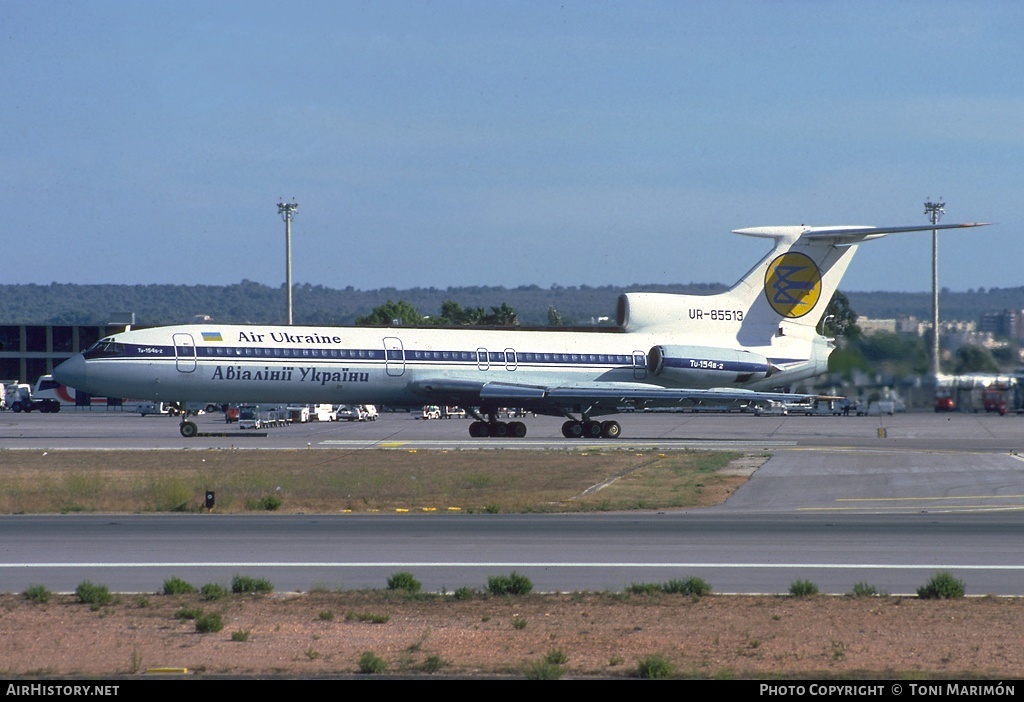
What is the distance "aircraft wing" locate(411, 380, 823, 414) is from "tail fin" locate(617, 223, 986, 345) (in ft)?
10.9

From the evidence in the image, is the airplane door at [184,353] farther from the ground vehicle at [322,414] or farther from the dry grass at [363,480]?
the ground vehicle at [322,414]

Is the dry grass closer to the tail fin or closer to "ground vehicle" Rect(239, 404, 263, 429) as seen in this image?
the tail fin

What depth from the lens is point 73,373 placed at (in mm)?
39656

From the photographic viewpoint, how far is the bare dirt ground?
998 cm

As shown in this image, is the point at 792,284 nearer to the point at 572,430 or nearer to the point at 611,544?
the point at 572,430

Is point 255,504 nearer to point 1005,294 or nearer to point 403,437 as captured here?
point 403,437

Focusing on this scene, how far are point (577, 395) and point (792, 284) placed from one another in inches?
407

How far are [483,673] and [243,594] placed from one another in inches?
169

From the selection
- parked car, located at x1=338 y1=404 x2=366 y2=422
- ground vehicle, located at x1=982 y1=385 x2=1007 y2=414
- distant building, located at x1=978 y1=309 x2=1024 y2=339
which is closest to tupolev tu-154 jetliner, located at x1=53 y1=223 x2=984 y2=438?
distant building, located at x1=978 y1=309 x2=1024 y2=339

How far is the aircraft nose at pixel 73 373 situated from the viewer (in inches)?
1559

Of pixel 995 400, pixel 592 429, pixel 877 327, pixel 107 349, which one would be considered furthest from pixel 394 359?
pixel 995 400

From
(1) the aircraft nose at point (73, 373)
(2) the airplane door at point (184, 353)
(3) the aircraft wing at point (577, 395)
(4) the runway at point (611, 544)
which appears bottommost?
(4) the runway at point (611, 544)

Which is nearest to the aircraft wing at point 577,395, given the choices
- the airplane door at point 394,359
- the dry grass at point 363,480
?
the airplane door at point 394,359

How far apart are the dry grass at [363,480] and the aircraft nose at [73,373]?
5620 millimetres
